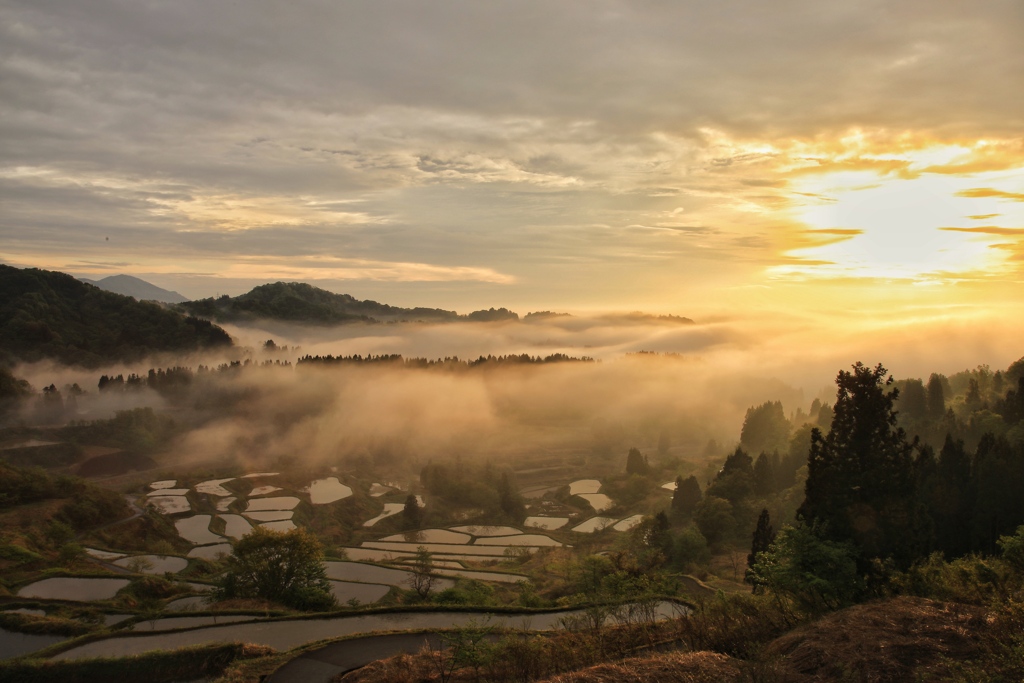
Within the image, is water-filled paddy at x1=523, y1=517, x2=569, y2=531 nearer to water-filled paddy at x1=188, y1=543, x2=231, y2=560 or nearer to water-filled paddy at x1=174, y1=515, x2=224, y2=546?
water-filled paddy at x1=188, y1=543, x2=231, y2=560

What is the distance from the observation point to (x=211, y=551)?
75.4 m

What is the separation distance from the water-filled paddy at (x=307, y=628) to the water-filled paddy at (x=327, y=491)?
78276 mm

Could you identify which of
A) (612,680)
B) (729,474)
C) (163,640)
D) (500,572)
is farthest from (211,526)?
(612,680)

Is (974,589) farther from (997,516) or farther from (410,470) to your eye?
(410,470)

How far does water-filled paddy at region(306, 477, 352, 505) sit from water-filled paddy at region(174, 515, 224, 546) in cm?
2232

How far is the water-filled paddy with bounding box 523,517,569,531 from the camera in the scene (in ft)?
352

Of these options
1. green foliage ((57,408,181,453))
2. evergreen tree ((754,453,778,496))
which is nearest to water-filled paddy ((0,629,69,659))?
Result: evergreen tree ((754,453,778,496))

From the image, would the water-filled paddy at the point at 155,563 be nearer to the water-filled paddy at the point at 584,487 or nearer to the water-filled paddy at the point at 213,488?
the water-filled paddy at the point at 213,488

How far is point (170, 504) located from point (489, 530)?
53.8 m

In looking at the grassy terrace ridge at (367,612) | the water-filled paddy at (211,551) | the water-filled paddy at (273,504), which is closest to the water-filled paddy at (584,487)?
the water-filled paddy at (273,504)

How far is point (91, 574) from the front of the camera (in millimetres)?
49688

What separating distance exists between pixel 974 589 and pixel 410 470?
139149 millimetres

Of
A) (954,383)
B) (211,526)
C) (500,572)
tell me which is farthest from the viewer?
(954,383)

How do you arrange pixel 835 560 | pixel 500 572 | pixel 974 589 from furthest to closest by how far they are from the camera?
1. pixel 500 572
2. pixel 835 560
3. pixel 974 589
